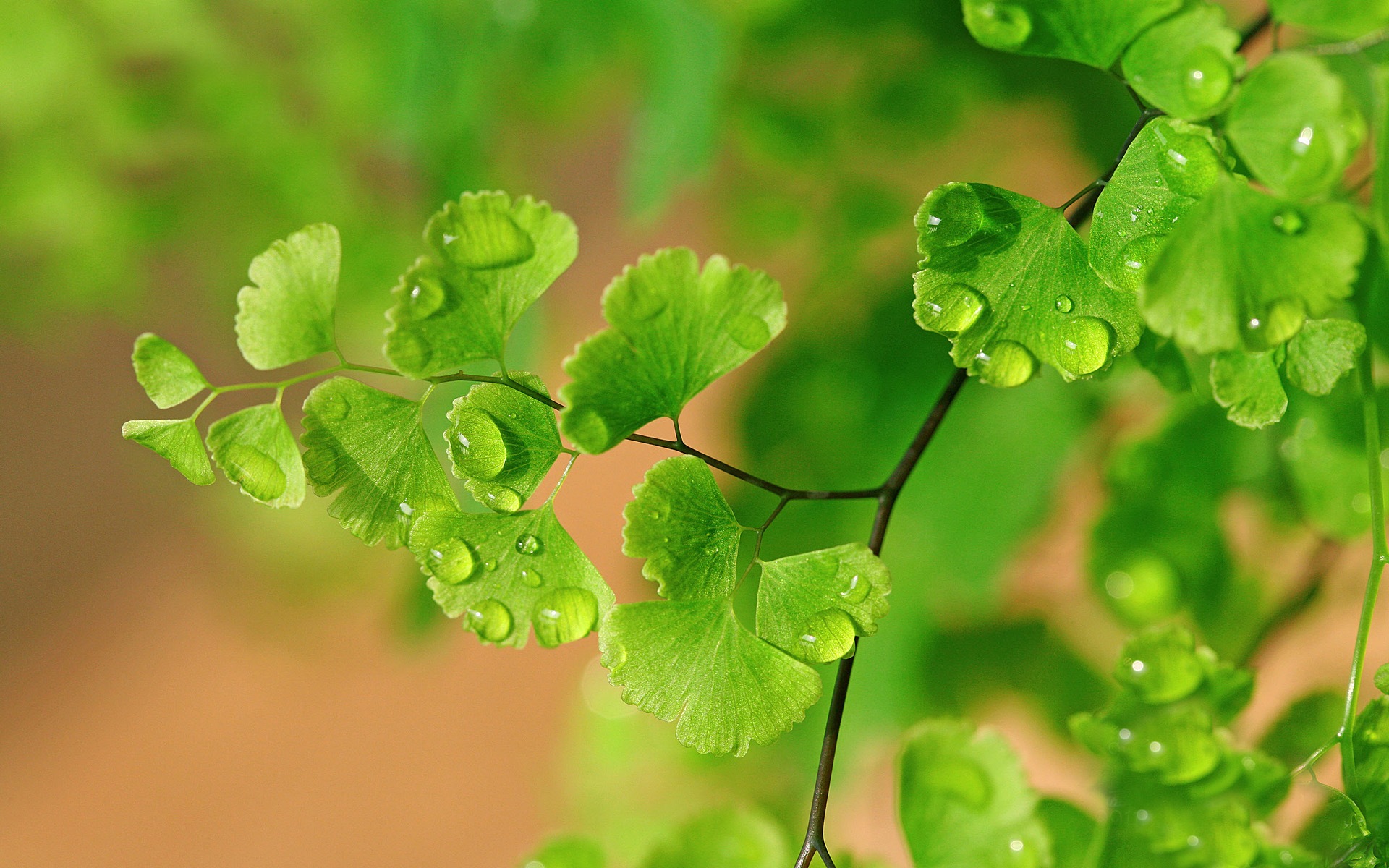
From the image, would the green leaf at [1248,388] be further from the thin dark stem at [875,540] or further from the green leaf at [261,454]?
the green leaf at [261,454]

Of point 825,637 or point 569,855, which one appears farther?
point 569,855

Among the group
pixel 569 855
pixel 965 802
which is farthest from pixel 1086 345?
pixel 569 855

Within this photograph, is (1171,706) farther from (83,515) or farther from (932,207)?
(83,515)

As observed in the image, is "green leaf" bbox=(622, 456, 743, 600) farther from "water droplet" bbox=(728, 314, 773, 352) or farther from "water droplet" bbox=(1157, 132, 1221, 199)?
"water droplet" bbox=(1157, 132, 1221, 199)

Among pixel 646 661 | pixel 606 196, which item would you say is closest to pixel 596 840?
pixel 646 661

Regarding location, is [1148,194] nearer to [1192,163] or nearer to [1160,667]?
[1192,163]
